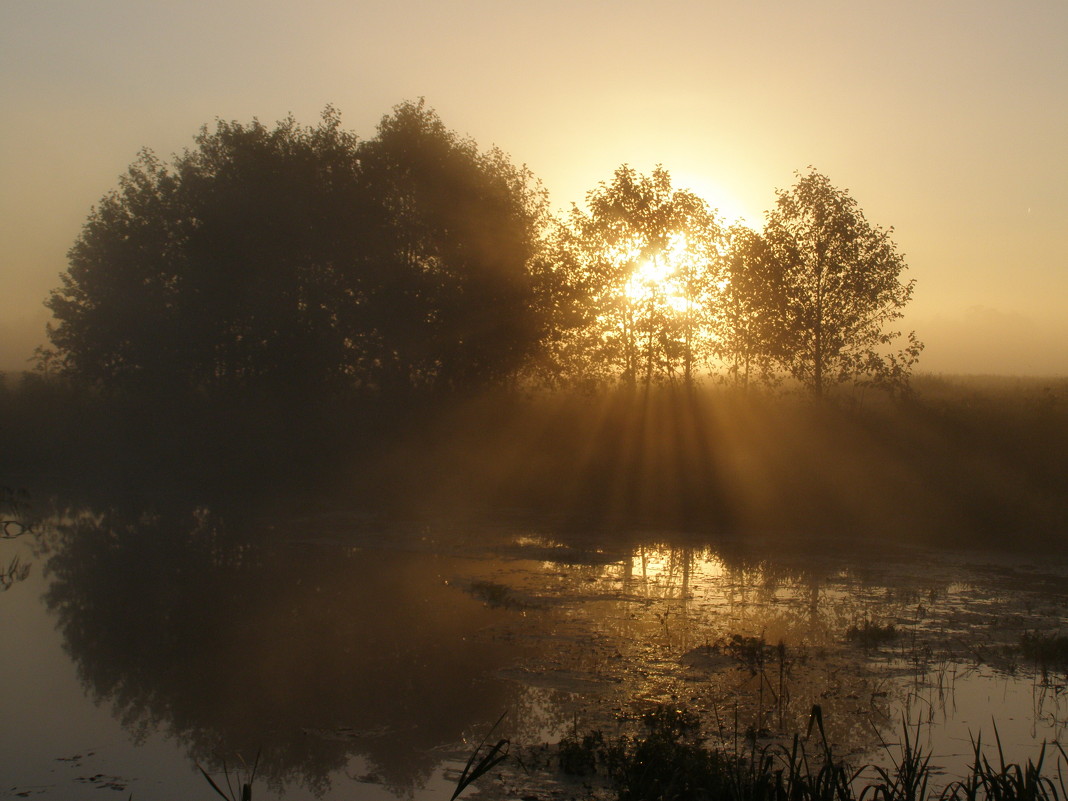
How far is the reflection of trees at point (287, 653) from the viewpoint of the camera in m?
7.29

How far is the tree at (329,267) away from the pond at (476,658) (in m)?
13.6

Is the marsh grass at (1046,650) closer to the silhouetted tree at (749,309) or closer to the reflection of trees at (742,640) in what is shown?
the reflection of trees at (742,640)

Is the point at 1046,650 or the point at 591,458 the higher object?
the point at 591,458

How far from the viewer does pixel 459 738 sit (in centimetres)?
727

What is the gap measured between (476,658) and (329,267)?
22.0 m

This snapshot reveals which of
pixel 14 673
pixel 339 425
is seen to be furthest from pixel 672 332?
pixel 14 673

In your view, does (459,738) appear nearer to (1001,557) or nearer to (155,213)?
(1001,557)

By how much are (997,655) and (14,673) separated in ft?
33.7

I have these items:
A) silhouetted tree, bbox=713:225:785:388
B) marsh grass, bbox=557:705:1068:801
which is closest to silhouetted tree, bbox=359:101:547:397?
silhouetted tree, bbox=713:225:785:388

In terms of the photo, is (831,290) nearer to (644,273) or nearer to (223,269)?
(644,273)

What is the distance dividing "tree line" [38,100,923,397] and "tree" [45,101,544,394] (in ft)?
0.17

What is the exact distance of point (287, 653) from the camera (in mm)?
9688

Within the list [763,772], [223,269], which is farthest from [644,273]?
[763,772]

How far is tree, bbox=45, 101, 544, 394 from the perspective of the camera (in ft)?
94.5
